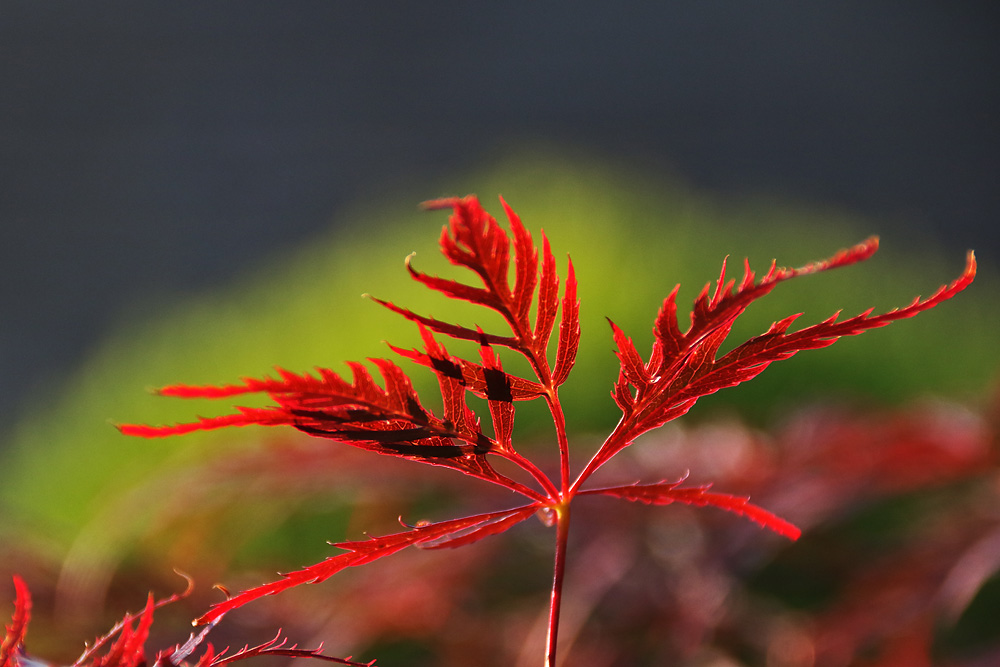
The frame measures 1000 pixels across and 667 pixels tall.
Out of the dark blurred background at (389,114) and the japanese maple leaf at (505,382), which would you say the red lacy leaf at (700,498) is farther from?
the dark blurred background at (389,114)

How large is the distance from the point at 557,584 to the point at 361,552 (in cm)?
3

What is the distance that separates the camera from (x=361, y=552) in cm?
15

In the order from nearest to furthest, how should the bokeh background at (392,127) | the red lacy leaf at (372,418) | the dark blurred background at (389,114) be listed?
the red lacy leaf at (372,418), the bokeh background at (392,127), the dark blurred background at (389,114)

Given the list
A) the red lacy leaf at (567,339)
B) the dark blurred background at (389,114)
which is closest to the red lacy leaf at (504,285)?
the red lacy leaf at (567,339)

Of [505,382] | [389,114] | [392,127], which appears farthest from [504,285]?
[389,114]

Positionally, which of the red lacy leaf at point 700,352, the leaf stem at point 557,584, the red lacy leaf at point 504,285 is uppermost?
the red lacy leaf at point 504,285

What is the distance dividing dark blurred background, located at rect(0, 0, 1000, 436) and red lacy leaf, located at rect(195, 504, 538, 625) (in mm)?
3627

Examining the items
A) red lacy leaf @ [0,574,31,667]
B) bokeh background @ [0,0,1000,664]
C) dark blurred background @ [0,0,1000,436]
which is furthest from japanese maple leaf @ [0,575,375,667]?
dark blurred background @ [0,0,1000,436]

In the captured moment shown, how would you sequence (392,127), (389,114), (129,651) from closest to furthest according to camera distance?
(129,651) < (392,127) < (389,114)

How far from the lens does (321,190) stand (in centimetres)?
450

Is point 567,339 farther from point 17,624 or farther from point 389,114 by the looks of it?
point 389,114

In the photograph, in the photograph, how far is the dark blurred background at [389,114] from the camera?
4062mm

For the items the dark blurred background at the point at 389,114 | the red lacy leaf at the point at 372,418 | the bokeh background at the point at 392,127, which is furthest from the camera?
the dark blurred background at the point at 389,114

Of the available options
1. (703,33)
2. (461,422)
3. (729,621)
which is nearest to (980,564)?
(729,621)
